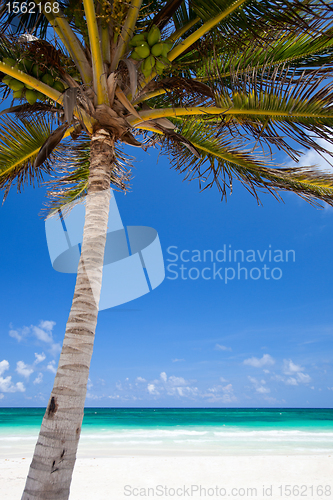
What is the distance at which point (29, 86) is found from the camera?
3391 millimetres

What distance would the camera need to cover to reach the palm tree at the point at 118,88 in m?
2.48

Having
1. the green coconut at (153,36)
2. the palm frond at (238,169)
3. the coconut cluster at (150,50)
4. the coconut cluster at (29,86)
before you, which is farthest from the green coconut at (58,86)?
the palm frond at (238,169)

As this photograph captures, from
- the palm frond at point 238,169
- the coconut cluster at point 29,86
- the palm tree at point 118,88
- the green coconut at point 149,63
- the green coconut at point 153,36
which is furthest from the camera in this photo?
the palm frond at point 238,169

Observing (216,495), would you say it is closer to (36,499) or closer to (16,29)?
(36,499)

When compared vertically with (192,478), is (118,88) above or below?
above

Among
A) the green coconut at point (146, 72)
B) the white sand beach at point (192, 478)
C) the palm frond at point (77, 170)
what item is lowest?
the white sand beach at point (192, 478)

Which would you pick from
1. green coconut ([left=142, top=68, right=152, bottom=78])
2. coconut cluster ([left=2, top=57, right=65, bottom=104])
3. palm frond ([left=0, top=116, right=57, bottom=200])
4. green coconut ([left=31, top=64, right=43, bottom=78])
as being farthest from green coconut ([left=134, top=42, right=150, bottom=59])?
palm frond ([left=0, top=116, right=57, bottom=200])

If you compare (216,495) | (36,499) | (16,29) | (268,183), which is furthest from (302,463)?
(16,29)

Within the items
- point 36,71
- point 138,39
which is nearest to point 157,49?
point 138,39

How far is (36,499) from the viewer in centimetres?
204

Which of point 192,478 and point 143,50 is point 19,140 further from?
point 192,478

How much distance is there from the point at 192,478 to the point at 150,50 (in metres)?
7.82

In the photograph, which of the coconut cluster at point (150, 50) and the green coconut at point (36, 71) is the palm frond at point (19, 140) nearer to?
the green coconut at point (36, 71)

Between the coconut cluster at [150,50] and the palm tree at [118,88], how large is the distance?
1cm
